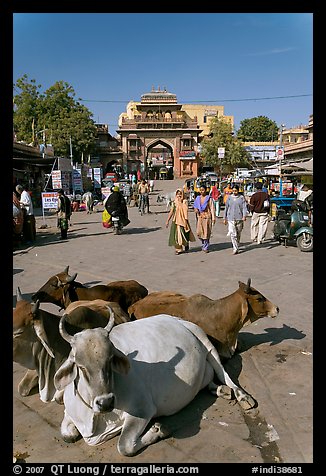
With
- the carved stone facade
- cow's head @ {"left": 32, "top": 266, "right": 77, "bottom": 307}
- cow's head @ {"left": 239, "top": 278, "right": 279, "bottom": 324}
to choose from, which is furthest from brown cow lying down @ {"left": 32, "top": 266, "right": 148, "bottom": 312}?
the carved stone facade

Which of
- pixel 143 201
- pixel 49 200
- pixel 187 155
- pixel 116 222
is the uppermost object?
pixel 187 155

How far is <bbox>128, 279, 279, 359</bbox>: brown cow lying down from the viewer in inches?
166

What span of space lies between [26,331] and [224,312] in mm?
1957

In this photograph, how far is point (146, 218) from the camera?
17.9 m

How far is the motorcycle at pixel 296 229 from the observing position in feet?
33.5

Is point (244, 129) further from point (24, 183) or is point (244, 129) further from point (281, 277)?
point (281, 277)

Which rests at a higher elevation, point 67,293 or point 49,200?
point 49,200

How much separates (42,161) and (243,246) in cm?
1487

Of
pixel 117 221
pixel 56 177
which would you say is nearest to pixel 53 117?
pixel 56 177

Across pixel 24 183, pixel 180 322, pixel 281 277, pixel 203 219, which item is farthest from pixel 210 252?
pixel 24 183

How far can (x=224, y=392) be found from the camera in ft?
11.9

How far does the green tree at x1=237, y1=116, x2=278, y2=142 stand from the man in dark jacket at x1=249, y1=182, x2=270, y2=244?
185 ft

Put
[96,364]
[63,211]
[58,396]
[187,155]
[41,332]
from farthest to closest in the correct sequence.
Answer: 1. [187,155]
2. [63,211]
3. [58,396]
4. [41,332]
5. [96,364]

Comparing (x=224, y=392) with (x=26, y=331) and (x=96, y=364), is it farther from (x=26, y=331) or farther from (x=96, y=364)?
(x=26, y=331)
